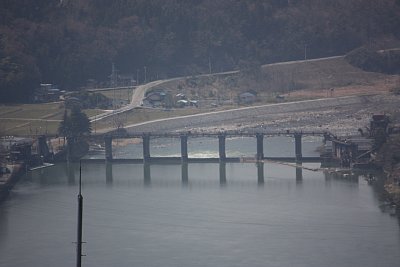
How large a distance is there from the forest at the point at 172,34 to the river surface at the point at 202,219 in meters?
16.3

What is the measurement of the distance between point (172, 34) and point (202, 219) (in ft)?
97.9

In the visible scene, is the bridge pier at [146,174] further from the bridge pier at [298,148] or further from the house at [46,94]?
the house at [46,94]

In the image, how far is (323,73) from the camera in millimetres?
54531

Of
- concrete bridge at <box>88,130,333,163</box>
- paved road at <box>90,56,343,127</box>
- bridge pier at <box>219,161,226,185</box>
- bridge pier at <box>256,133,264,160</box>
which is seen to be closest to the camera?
bridge pier at <box>219,161,226,185</box>

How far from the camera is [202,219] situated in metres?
28.5

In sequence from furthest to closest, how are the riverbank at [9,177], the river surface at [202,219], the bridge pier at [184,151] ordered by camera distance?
the bridge pier at [184,151] → the riverbank at [9,177] → the river surface at [202,219]

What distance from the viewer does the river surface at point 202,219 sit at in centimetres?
2495

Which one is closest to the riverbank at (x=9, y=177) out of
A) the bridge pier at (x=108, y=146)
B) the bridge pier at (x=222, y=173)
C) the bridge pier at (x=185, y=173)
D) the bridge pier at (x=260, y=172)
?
the bridge pier at (x=108, y=146)

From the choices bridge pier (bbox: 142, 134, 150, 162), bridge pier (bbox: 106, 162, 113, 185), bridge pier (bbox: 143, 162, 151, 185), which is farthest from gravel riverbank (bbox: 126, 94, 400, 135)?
bridge pier (bbox: 143, 162, 151, 185)

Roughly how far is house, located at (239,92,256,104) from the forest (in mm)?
5005

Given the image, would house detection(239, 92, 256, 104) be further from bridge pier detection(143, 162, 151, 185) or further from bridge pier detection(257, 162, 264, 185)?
bridge pier detection(257, 162, 264, 185)

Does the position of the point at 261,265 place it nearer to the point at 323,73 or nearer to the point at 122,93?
the point at 122,93

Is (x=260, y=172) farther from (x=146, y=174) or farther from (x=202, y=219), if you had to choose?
(x=202, y=219)

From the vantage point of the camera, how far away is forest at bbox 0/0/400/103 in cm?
5315
